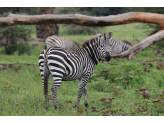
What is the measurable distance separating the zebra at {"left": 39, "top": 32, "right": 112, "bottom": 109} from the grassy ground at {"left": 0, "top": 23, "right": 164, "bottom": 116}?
1.61ft

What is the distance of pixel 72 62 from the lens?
534 centimetres

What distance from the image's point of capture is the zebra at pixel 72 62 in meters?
5.09

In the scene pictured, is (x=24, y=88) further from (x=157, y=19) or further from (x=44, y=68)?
(x=157, y=19)

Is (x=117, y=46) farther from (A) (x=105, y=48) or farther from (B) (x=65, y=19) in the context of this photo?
(A) (x=105, y=48)

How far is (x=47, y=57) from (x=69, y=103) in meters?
1.39

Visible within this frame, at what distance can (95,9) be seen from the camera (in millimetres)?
21031

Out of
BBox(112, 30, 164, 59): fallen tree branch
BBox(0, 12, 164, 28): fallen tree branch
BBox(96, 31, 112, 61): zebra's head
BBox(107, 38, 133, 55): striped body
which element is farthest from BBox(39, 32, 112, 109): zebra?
BBox(107, 38, 133, 55): striped body

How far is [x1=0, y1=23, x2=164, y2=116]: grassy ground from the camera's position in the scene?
5055 millimetres

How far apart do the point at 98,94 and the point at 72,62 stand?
1831 millimetres

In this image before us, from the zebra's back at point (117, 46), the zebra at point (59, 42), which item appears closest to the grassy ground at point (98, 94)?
the zebra at point (59, 42)

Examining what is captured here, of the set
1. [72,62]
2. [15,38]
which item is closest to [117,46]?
[15,38]

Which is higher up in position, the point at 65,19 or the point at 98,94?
the point at 65,19

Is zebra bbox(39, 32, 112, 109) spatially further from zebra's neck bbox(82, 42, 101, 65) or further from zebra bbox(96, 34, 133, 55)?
zebra bbox(96, 34, 133, 55)

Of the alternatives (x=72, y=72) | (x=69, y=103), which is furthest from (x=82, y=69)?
(x=69, y=103)
